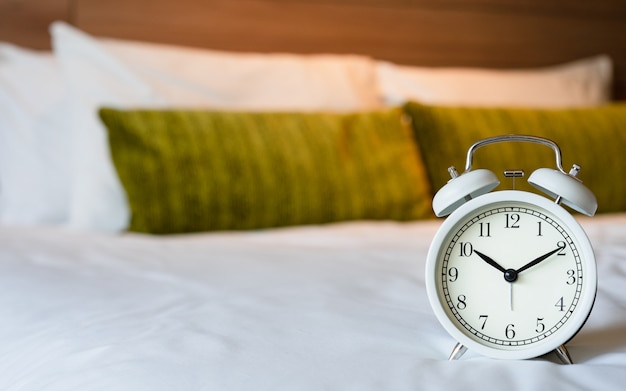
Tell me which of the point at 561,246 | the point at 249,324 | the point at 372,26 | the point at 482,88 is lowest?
the point at 249,324

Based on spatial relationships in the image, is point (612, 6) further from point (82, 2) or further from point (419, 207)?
point (82, 2)

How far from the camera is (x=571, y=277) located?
76cm

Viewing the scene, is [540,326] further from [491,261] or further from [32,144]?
[32,144]

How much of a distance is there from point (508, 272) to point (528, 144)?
1.16 metres

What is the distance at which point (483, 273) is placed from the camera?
779 millimetres

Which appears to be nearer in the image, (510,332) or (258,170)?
(510,332)

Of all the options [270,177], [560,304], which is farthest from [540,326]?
[270,177]

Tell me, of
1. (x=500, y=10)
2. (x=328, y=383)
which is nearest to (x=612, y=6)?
(x=500, y=10)

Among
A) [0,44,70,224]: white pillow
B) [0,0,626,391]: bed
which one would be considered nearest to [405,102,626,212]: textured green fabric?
[0,0,626,391]: bed

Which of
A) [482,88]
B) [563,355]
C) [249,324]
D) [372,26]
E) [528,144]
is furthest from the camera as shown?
[372,26]

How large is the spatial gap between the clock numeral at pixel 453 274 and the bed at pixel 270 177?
0.08 m

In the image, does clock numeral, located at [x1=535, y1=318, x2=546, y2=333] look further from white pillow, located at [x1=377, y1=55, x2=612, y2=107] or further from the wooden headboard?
the wooden headboard

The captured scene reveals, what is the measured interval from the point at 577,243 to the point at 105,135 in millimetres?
1286

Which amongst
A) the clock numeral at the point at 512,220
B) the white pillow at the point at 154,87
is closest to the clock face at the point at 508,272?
the clock numeral at the point at 512,220
